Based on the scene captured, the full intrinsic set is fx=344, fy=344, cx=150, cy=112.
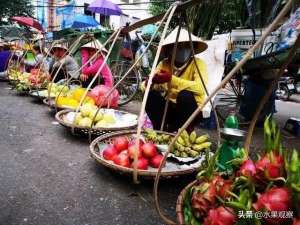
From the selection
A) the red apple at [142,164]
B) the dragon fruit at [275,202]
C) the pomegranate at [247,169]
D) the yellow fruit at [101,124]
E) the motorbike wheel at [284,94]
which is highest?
the pomegranate at [247,169]

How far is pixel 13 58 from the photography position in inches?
375

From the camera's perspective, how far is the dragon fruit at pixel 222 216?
1301 mm

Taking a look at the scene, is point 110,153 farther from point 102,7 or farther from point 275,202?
point 102,7

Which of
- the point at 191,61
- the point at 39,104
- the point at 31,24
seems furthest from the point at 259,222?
the point at 31,24

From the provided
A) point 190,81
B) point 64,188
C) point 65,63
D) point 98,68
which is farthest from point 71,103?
point 64,188

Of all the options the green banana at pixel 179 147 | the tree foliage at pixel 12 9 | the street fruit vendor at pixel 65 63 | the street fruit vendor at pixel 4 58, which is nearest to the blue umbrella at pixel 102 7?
the street fruit vendor at pixel 4 58

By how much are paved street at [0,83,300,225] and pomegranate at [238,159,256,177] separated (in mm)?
925

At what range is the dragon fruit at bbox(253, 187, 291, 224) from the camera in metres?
1.20

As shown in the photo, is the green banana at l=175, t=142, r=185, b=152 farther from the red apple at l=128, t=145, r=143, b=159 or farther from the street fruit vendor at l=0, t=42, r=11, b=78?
the street fruit vendor at l=0, t=42, r=11, b=78

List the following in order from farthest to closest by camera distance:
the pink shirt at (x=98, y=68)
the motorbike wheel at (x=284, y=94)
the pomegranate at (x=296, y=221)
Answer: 1. the motorbike wheel at (x=284, y=94)
2. the pink shirt at (x=98, y=68)
3. the pomegranate at (x=296, y=221)

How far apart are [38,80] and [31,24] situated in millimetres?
8147

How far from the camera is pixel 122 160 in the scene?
2631 millimetres

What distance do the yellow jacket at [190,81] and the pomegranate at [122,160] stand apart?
3.46 feet

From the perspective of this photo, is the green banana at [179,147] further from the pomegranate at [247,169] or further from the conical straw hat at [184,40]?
the pomegranate at [247,169]
